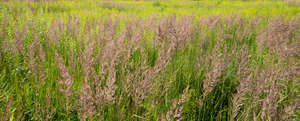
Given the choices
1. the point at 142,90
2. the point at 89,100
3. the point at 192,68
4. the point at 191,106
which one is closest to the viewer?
the point at 89,100

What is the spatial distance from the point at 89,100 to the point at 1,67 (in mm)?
1625

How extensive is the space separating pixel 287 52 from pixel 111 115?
5.29 feet

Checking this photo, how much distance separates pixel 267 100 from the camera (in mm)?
925

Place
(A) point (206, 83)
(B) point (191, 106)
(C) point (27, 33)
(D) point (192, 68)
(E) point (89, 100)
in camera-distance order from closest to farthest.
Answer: (E) point (89, 100) → (A) point (206, 83) → (B) point (191, 106) → (D) point (192, 68) → (C) point (27, 33)

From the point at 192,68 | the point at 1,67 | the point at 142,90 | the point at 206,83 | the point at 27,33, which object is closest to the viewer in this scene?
the point at 142,90

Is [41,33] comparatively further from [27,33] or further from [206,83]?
[206,83]

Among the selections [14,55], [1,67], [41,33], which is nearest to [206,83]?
[14,55]

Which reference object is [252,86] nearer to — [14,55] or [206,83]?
[206,83]

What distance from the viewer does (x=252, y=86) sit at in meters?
1.35

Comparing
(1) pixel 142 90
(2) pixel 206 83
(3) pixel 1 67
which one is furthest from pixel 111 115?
(3) pixel 1 67

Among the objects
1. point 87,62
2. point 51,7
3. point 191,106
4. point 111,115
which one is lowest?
point 191,106

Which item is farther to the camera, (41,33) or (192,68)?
(41,33)

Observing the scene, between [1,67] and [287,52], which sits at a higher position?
[287,52]

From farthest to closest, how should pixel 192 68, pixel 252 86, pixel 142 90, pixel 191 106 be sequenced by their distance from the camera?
pixel 192 68 < pixel 191 106 < pixel 252 86 < pixel 142 90
